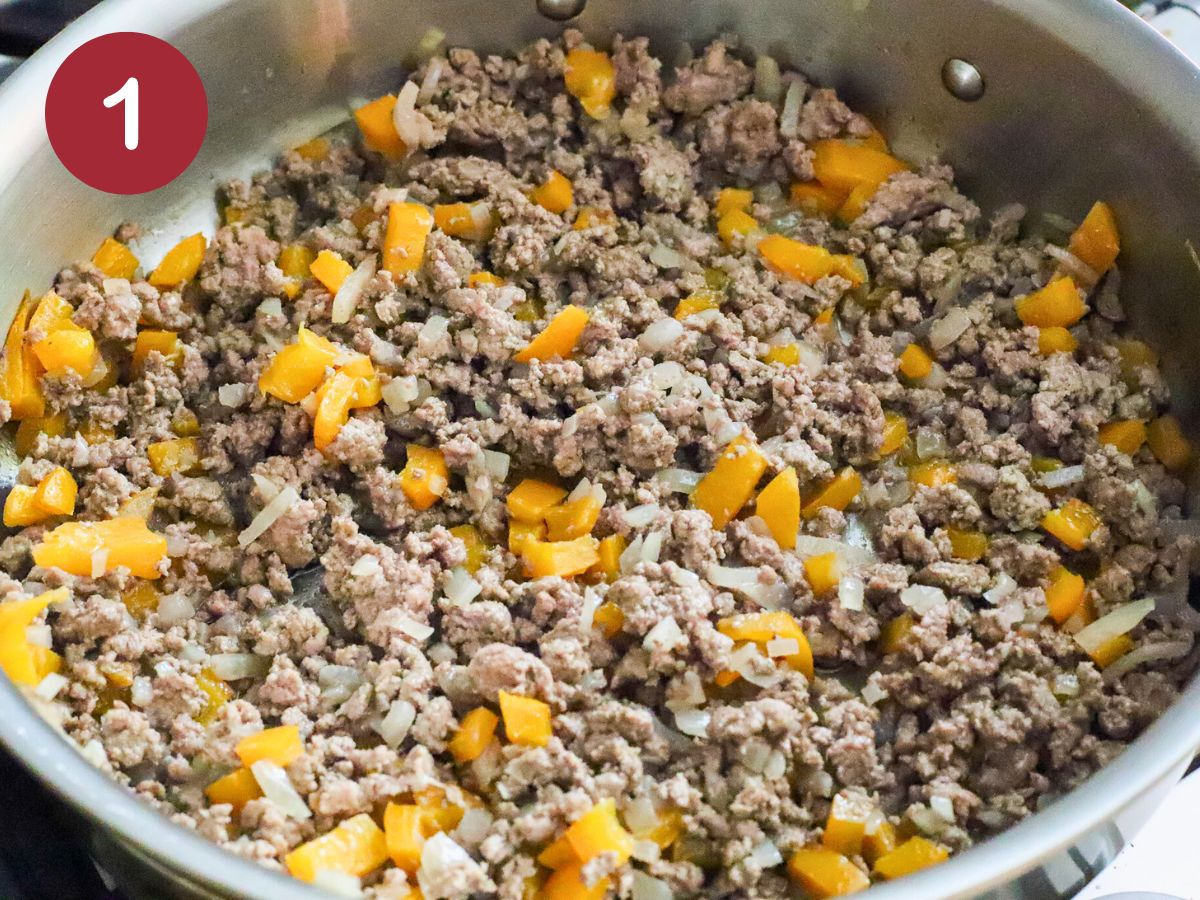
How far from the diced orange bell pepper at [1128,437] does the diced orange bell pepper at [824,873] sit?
Answer: 3.00 feet

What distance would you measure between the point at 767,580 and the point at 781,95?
42.8 inches

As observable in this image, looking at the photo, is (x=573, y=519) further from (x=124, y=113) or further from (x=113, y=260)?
(x=124, y=113)

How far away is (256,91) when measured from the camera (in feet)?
7.49

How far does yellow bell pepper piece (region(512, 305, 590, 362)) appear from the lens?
209 cm

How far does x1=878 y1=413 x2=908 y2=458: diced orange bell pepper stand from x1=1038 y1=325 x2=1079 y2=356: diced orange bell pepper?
0.29 m

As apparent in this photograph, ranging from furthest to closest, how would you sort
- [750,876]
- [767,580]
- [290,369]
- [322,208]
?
[322,208] < [290,369] < [767,580] < [750,876]

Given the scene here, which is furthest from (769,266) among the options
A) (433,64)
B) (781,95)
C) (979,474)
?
(433,64)

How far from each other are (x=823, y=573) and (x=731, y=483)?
0.71ft

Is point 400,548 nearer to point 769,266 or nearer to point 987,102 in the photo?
point 769,266

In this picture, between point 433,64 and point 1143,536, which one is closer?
point 1143,536

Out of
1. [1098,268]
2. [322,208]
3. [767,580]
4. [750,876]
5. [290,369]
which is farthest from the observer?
[322,208]

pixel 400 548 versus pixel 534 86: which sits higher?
pixel 534 86

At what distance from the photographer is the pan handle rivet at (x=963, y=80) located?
2.23m

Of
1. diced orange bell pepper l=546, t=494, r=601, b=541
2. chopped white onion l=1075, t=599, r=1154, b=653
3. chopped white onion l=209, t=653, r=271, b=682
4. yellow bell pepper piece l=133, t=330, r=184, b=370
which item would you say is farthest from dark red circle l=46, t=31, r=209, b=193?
chopped white onion l=1075, t=599, r=1154, b=653
